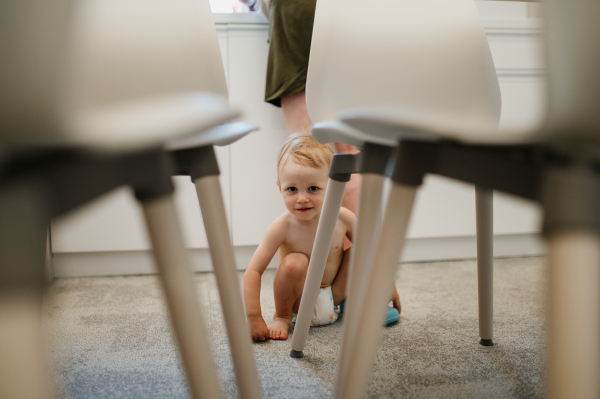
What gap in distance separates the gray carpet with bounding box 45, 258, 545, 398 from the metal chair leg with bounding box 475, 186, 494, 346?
77 millimetres

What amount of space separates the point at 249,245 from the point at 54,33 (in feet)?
4.36

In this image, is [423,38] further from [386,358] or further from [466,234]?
[466,234]

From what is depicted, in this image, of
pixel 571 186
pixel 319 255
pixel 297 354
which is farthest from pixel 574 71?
pixel 297 354

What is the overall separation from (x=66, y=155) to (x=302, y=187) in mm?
774

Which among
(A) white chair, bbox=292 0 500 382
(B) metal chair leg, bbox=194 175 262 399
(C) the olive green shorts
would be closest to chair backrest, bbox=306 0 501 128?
(A) white chair, bbox=292 0 500 382

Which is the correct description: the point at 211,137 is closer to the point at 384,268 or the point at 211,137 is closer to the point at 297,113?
the point at 384,268

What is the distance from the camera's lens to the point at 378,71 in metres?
0.64

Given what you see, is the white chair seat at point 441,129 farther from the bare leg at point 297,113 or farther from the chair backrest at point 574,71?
the bare leg at point 297,113

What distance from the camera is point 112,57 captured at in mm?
397

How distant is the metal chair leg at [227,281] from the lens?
422mm

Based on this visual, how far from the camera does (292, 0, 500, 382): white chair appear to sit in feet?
2.05

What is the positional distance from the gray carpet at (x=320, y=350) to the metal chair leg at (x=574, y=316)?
35cm

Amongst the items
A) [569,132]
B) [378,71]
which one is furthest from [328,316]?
[569,132]

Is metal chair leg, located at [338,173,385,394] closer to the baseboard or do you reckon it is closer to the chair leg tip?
the chair leg tip
